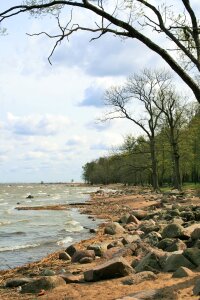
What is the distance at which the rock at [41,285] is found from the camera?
8.51m

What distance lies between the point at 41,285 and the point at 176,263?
2642 mm

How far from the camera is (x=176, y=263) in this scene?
27.7 ft

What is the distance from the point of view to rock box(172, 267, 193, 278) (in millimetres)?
7691

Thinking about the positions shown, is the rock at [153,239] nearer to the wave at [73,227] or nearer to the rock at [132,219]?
the rock at [132,219]

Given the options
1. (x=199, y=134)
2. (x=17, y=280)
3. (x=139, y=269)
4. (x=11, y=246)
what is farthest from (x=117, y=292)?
(x=199, y=134)

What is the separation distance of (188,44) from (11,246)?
34.3ft

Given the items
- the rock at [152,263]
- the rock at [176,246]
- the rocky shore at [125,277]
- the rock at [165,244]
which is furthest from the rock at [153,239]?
the rock at [152,263]

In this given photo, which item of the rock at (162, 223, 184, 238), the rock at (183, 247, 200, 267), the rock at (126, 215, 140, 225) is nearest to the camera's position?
the rock at (183, 247, 200, 267)

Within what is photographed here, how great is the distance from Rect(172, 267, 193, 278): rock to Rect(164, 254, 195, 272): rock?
438 millimetres

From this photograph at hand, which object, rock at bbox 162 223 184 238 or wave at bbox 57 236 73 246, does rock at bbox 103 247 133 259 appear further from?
wave at bbox 57 236 73 246

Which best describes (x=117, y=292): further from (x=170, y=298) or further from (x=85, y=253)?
(x=85, y=253)

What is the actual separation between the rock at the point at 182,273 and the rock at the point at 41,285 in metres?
2.32

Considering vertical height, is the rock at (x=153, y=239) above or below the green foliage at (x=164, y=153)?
below

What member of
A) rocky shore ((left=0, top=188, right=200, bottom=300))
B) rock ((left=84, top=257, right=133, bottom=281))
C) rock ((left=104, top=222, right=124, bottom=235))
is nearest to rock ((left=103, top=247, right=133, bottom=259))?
rocky shore ((left=0, top=188, right=200, bottom=300))
